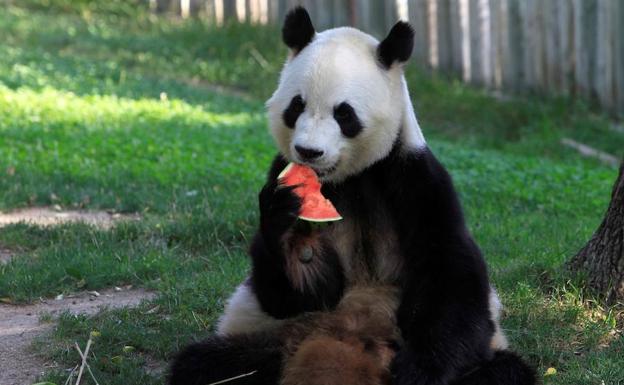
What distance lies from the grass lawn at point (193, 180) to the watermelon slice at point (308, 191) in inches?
47.5

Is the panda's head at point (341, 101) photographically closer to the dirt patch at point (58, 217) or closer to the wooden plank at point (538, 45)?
the dirt patch at point (58, 217)

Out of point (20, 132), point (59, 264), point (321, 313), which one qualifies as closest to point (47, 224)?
point (59, 264)

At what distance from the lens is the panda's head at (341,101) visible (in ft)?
14.3

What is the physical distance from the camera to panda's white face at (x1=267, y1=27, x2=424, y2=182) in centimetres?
435

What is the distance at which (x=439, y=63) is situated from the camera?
1469cm

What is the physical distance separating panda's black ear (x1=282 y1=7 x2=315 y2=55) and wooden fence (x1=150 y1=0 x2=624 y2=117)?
8304mm

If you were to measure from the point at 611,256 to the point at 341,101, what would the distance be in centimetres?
222

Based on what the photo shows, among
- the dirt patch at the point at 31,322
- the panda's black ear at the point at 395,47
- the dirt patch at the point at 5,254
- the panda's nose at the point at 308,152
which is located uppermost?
the panda's black ear at the point at 395,47

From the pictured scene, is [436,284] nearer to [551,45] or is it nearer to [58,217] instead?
[58,217]

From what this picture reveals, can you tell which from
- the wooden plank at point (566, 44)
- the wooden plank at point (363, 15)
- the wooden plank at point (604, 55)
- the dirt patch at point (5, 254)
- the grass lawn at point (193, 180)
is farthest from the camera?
the wooden plank at point (363, 15)

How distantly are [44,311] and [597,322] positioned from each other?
3.08 metres

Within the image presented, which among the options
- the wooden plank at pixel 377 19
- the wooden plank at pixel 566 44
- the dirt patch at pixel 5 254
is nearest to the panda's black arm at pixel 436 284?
the dirt patch at pixel 5 254

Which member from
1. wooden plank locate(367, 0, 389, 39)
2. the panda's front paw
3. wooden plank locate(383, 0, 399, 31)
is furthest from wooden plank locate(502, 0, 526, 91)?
the panda's front paw

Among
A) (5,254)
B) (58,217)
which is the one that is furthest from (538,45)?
(5,254)
